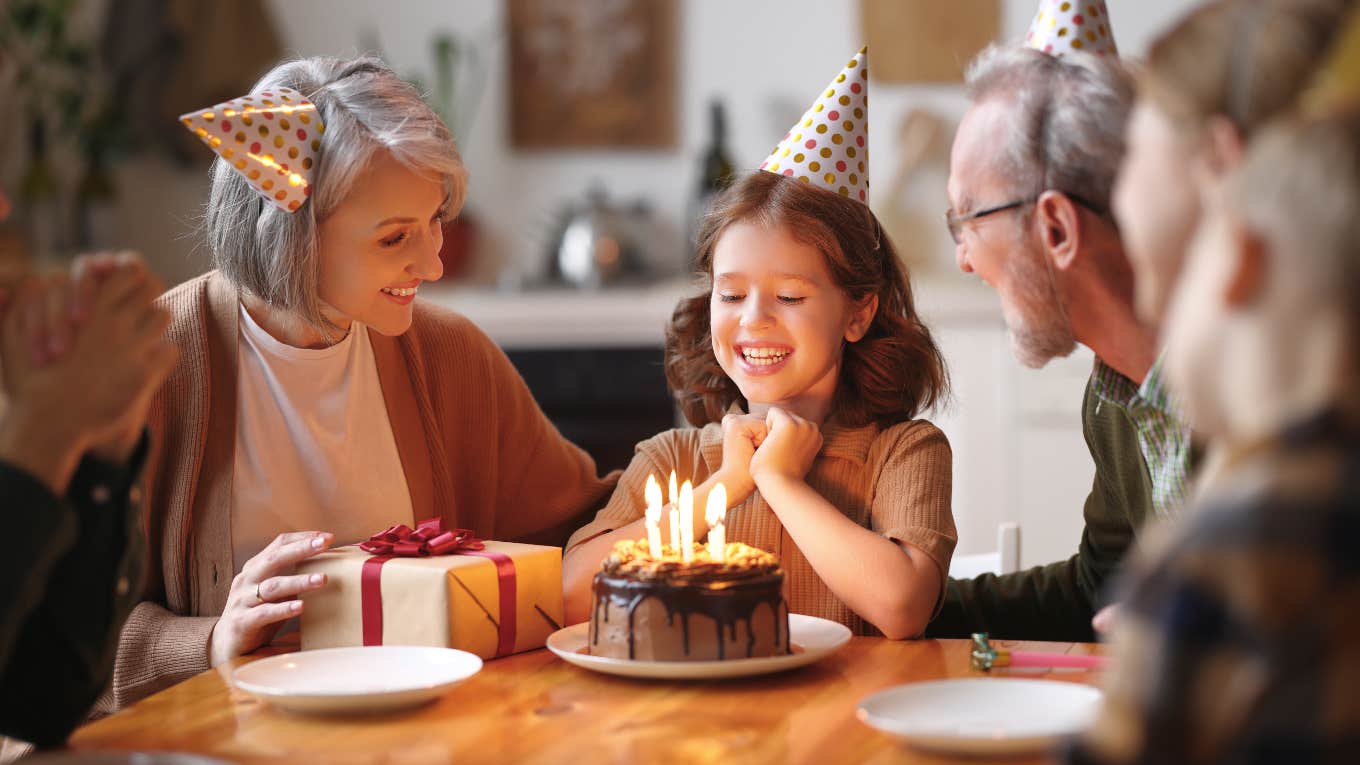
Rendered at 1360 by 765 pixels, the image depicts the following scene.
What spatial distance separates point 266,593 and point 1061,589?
1.04 m

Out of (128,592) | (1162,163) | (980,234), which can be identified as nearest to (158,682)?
(128,592)

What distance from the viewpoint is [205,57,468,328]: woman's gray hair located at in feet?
5.73

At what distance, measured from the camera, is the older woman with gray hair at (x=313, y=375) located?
1.70 metres

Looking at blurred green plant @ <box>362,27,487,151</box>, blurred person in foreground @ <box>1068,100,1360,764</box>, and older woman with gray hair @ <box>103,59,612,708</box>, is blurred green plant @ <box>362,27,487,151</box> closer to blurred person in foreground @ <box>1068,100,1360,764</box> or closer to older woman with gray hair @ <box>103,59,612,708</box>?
older woman with gray hair @ <box>103,59,612,708</box>

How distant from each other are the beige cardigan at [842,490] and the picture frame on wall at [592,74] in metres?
2.85

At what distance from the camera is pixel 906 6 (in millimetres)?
4398

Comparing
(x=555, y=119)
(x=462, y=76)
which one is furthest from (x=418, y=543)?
(x=462, y=76)

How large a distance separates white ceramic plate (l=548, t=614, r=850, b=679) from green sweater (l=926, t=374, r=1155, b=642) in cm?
54

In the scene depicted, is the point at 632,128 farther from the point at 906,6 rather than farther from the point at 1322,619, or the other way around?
the point at 1322,619

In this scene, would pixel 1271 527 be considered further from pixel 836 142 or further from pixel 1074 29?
pixel 836 142

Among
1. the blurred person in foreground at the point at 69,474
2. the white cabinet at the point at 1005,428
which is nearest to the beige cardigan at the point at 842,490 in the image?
the blurred person in foreground at the point at 69,474

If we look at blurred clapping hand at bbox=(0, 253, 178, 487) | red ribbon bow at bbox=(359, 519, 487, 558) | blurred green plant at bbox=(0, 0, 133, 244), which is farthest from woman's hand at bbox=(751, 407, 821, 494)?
blurred green plant at bbox=(0, 0, 133, 244)

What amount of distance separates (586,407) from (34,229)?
1.77m

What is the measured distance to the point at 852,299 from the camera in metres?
1.86
